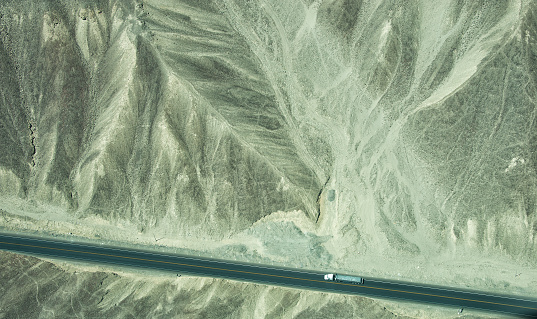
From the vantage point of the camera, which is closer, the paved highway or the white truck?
the paved highway

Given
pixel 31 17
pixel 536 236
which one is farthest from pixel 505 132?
pixel 31 17

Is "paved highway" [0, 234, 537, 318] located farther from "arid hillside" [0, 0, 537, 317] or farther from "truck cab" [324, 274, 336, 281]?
"arid hillside" [0, 0, 537, 317]

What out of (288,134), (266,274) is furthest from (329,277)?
(288,134)

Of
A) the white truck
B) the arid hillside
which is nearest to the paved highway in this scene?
the white truck

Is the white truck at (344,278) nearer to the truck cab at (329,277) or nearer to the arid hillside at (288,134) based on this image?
the truck cab at (329,277)

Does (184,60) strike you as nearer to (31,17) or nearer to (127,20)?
(127,20)

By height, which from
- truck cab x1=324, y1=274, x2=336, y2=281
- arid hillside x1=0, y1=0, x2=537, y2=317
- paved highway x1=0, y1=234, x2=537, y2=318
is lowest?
paved highway x1=0, y1=234, x2=537, y2=318

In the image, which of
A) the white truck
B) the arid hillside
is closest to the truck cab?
the white truck

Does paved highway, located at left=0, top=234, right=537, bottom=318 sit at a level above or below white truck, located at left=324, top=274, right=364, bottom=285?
below
